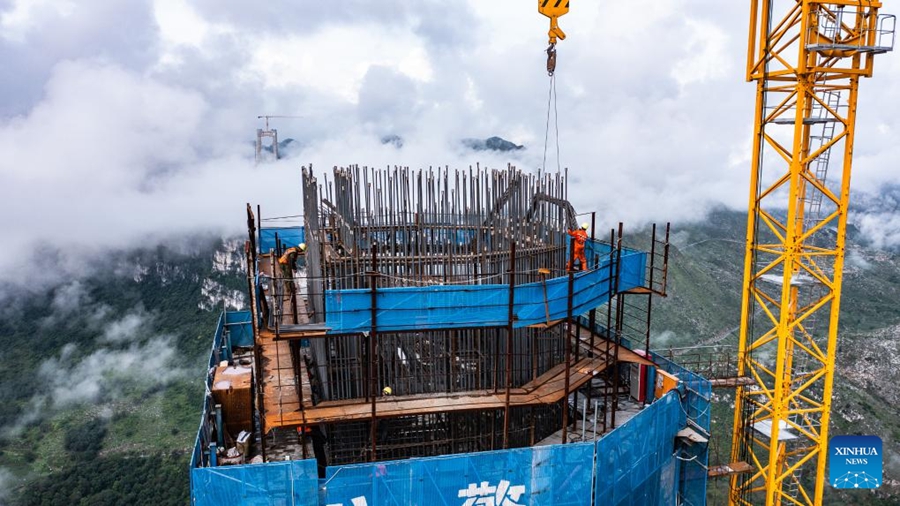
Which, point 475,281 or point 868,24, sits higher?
point 868,24

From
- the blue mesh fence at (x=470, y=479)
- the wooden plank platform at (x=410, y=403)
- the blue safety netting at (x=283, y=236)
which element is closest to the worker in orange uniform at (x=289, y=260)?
the wooden plank platform at (x=410, y=403)

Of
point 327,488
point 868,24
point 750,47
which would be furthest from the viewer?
point 750,47

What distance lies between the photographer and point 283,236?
28.8 m

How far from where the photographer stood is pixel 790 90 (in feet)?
75.3

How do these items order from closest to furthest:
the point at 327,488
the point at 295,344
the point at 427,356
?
the point at 327,488
the point at 295,344
the point at 427,356

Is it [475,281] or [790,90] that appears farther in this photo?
[790,90]

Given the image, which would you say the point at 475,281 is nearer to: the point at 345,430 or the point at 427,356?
the point at 427,356

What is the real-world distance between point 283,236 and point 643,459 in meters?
17.7

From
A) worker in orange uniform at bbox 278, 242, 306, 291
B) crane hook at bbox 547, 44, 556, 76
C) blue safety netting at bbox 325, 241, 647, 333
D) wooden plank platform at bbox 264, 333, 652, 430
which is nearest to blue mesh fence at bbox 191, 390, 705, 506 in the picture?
wooden plank platform at bbox 264, 333, 652, 430

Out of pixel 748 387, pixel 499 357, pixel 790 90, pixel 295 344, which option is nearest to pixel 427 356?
pixel 499 357

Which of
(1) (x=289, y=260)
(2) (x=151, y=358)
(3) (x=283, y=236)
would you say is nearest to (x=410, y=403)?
(1) (x=289, y=260)

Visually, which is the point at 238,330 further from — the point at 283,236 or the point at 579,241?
the point at 579,241

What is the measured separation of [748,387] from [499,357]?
11644 mm

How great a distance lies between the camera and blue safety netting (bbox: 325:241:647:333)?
15367mm
